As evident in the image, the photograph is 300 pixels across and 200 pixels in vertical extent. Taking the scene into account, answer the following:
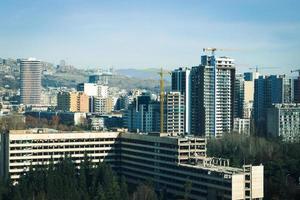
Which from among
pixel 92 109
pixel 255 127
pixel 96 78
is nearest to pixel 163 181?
pixel 255 127

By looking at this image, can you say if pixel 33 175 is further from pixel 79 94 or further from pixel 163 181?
pixel 79 94

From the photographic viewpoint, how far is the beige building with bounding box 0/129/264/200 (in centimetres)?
1483

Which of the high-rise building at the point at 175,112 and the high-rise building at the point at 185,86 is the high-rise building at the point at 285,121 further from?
the high-rise building at the point at 175,112

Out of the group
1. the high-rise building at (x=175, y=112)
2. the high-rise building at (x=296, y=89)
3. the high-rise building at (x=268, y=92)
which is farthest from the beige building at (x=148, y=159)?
the high-rise building at (x=296, y=89)

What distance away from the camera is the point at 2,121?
1293 inches

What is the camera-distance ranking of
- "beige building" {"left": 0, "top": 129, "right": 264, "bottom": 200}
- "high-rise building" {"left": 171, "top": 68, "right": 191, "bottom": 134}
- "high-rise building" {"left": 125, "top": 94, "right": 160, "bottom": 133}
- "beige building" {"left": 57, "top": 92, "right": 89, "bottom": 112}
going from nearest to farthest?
"beige building" {"left": 0, "top": 129, "right": 264, "bottom": 200} < "high-rise building" {"left": 171, "top": 68, "right": 191, "bottom": 134} < "high-rise building" {"left": 125, "top": 94, "right": 160, "bottom": 133} < "beige building" {"left": 57, "top": 92, "right": 89, "bottom": 112}

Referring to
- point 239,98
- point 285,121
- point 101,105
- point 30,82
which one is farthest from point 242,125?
point 30,82

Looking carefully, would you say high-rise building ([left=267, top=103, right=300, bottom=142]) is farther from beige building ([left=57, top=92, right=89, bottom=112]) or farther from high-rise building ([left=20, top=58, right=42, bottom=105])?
high-rise building ([left=20, top=58, right=42, bottom=105])

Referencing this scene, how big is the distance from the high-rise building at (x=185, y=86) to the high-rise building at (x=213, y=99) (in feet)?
0.89

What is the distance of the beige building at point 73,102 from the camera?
47.2 m

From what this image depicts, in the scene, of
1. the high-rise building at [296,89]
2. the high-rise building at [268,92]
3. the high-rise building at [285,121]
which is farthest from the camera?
the high-rise building at [296,89]

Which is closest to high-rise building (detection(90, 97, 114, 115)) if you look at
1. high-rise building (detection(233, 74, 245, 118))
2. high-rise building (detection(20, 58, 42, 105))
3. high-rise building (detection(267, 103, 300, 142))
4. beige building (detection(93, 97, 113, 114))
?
beige building (detection(93, 97, 113, 114))

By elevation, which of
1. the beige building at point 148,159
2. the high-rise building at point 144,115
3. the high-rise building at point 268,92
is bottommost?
the beige building at point 148,159

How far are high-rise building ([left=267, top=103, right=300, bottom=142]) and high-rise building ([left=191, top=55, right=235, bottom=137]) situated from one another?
2658 mm
